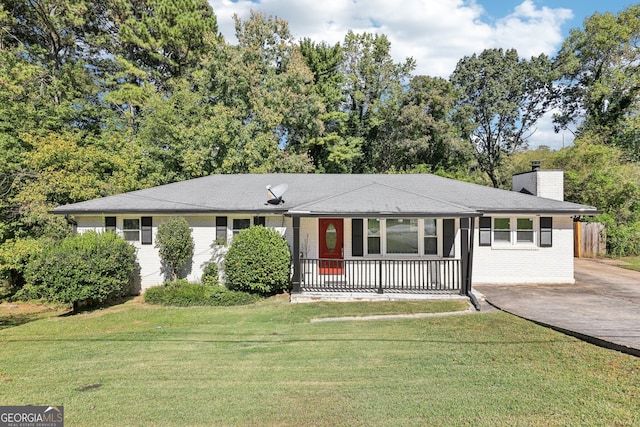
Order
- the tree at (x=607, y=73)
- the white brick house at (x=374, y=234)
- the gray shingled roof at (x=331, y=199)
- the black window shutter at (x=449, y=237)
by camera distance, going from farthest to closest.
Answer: the tree at (x=607, y=73)
the black window shutter at (x=449, y=237)
the white brick house at (x=374, y=234)
the gray shingled roof at (x=331, y=199)

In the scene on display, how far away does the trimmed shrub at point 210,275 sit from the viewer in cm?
1161

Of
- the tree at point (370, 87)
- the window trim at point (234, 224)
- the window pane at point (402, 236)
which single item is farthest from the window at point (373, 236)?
the tree at point (370, 87)

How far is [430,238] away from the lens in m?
11.6

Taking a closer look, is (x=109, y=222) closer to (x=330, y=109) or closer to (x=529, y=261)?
(x=529, y=261)

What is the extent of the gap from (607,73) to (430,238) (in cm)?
2690

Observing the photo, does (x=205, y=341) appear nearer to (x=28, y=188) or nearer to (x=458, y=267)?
(x=458, y=267)

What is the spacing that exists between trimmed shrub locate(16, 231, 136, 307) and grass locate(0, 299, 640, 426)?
208 centimetres

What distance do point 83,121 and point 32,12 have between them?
23.4 feet

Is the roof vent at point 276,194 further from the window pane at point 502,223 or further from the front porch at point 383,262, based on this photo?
the window pane at point 502,223

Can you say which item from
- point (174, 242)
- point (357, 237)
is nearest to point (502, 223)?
point (357, 237)

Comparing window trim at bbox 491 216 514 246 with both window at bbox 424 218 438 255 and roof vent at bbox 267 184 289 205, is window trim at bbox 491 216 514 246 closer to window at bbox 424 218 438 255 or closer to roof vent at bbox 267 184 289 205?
window at bbox 424 218 438 255

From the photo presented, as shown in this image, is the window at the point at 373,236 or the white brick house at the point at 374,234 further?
the window at the point at 373,236

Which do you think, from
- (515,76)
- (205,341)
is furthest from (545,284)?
(515,76)

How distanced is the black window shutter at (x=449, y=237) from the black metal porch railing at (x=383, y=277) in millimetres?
491
